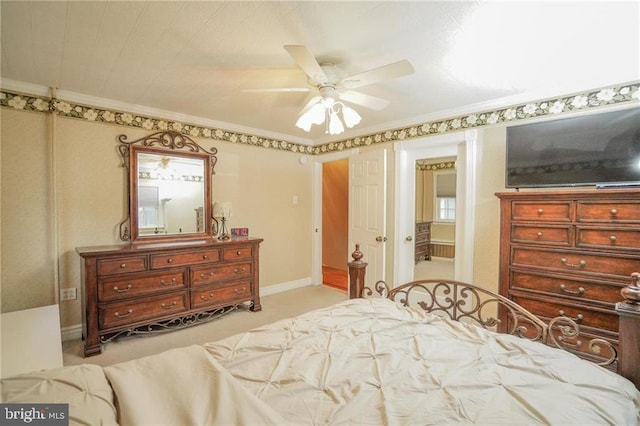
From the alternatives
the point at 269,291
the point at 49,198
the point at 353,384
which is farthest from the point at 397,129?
the point at 49,198

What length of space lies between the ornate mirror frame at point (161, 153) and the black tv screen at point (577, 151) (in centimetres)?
333

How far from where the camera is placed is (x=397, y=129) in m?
3.71

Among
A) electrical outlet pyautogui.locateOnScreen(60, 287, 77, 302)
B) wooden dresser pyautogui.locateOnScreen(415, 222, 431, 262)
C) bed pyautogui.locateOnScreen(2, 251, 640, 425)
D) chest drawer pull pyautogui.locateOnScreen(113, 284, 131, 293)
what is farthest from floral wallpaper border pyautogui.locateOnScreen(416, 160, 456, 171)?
electrical outlet pyautogui.locateOnScreen(60, 287, 77, 302)

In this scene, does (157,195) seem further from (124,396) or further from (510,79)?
(510,79)

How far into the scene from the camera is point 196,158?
3549mm

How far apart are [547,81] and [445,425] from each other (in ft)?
9.26

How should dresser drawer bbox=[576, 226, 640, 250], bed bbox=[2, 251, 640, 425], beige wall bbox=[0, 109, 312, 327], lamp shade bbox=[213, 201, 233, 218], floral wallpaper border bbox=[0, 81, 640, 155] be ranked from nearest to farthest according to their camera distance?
bed bbox=[2, 251, 640, 425], dresser drawer bbox=[576, 226, 640, 250], floral wallpaper border bbox=[0, 81, 640, 155], beige wall bbox=[0, 109, 312, 327], lamp shade bbox=[213, 201, 233, 218]

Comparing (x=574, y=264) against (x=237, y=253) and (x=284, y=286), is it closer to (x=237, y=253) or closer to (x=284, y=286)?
(x=237, y=253)

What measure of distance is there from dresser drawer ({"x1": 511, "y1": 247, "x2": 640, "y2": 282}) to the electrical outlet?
419 centimetres

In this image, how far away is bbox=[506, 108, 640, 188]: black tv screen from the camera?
216 centimetres

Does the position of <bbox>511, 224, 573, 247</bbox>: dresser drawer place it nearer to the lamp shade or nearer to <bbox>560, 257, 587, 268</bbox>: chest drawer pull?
<bbox>560, 257, 587, 268</bbox>: chest drawer pull

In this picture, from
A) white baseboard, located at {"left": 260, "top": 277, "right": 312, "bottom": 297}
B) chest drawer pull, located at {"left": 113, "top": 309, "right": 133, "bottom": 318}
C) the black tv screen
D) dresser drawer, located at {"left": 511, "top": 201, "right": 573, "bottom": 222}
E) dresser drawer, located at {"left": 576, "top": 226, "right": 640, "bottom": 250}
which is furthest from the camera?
white baseboard, located at {"left": 260, "top": 277, "right": 312, "bottom": 297}

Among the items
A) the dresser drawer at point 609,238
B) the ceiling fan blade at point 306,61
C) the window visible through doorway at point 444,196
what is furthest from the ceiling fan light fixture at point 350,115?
the window visible through doorway at point 444,196

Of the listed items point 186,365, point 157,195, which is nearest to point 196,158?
point 157,195
